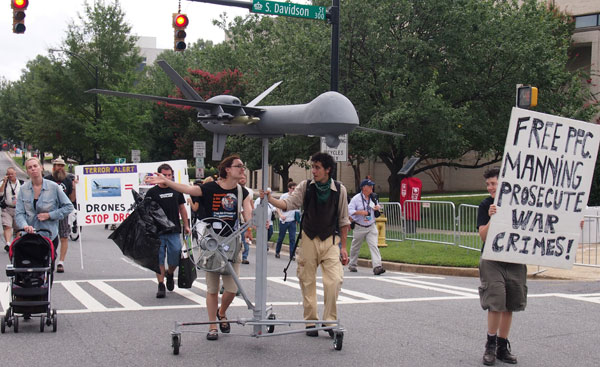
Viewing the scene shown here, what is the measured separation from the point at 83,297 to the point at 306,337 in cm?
395

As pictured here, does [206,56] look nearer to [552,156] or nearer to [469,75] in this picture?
[469,75]

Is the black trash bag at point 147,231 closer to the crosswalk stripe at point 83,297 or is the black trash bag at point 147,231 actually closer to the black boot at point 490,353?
the crosswalk stripe at point 83,297

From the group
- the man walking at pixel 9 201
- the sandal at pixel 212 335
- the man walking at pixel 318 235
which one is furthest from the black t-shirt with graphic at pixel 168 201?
the man walking at pixel 9 201

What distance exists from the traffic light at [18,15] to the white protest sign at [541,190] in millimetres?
12281

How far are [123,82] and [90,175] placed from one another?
2860 cm

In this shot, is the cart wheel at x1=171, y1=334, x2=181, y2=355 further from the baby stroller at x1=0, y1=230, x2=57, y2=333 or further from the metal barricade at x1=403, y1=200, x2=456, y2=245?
the metal barricade at x1=403, y1=200, x2=456, y2=245

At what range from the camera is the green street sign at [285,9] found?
14.1m

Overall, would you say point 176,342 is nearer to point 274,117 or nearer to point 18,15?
point 274,117

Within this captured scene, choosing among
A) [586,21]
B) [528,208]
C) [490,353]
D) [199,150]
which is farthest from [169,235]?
[586,21]

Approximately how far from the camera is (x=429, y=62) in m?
24.5

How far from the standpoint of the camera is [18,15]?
51.0ft

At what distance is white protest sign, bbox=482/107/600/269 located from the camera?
6.59m

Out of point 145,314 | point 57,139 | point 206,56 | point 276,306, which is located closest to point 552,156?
point 276,306

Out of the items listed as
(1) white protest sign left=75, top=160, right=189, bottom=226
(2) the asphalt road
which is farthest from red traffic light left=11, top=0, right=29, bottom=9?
(2) the asphalt road
